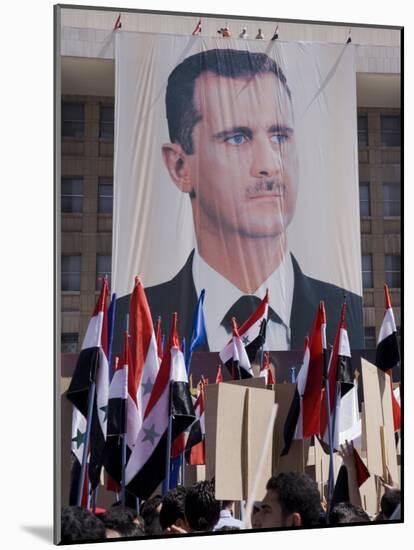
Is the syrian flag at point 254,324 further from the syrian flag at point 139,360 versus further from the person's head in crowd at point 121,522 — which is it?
the person's head in crowd at point 121,522

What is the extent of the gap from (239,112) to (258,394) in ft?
8.78

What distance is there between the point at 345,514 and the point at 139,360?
2471 millimetres

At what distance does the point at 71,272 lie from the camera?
13344 millimetres

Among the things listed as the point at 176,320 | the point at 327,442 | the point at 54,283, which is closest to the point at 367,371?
the point at 327,442

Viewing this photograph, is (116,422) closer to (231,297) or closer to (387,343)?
(231,297)

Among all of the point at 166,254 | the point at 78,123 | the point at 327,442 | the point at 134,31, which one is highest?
the point at 134,31

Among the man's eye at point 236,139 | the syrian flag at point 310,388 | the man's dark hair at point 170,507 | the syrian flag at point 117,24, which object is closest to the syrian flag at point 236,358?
the syrian flag at point 310,388

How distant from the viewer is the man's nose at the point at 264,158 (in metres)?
14.0

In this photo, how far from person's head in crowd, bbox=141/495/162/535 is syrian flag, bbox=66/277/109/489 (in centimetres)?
51

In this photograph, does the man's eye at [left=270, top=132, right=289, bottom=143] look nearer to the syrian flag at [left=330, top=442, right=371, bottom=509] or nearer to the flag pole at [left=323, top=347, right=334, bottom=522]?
the flag pole at [left=323, top=347, right=334, bottom=522]

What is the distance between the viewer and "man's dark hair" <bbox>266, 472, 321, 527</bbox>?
13672mm

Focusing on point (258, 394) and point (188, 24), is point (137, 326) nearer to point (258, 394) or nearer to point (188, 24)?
point (258, 394)

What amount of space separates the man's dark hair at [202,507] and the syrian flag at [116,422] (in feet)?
2.32

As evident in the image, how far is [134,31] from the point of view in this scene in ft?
45.2
